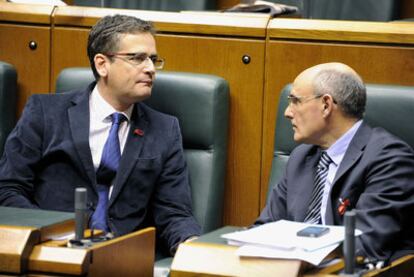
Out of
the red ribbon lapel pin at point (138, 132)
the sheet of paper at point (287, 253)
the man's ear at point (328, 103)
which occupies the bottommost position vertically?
the sheet of paper at point (287, 253)

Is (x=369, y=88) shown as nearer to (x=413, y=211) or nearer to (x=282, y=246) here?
(x=413, y=211)

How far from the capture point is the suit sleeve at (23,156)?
284 cm

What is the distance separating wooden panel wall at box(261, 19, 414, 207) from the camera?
2.86 metres

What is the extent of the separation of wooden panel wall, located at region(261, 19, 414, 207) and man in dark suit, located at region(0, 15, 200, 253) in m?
0.30

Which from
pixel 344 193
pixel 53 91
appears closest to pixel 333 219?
pixel 344 193

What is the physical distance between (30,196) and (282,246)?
1085 millimetres

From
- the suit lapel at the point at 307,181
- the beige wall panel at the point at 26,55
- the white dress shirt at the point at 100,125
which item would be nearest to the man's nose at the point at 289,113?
the suit lapel at the point at 307,181

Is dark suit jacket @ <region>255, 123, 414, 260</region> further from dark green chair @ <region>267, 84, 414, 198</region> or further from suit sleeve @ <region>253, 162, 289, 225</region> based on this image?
dark green chair @ <region>267, 84, 414, 198</region>

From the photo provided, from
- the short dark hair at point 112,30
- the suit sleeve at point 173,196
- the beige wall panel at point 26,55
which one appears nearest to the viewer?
the suit sleeve at point 173,196

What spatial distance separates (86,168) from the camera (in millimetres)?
2840

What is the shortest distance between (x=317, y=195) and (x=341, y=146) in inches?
5.5

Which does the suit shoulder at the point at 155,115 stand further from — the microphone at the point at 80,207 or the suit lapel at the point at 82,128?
the microphone at the point at 80,207

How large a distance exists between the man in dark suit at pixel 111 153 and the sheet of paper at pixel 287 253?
777 millimetres

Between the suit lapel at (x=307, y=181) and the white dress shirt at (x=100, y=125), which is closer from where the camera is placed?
the suit lapel at (x=307, y=181)
